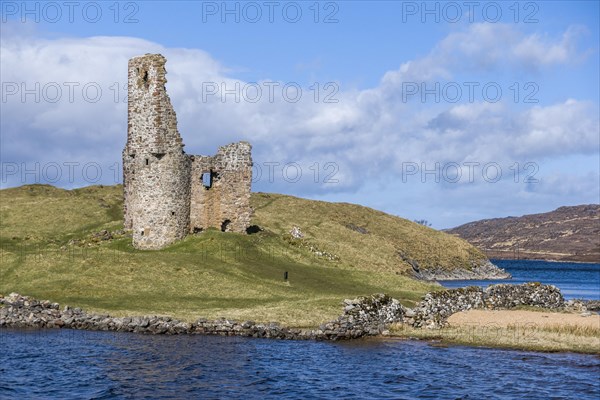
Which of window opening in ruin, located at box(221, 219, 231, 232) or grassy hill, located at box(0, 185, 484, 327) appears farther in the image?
window opening in ruin, located at box(221, 219, 231, 232)

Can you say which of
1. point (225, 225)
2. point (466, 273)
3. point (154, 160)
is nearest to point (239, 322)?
point (154, 160)

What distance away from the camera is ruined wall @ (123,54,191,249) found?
60.5 meters

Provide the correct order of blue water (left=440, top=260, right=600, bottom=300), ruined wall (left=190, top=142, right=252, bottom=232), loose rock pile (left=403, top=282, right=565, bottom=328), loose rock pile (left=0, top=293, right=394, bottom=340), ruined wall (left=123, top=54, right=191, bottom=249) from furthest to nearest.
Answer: blue water (left=440, top=260, right=600, bottom=300)
ruined wall (left=190, top=142, right=252, bottom=232)
ruined wall (left=123, top=54, right=191, bottom=249)
loose rock pile (left=403, top=282, right=565, bottom=328)
loose rock pile (left=0, top=293, right=394, bottom=340)

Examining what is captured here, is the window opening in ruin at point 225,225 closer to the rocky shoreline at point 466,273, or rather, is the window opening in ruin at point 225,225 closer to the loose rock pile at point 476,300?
the loose rock pile at point 476,300

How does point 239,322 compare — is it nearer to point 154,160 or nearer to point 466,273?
point 154,160

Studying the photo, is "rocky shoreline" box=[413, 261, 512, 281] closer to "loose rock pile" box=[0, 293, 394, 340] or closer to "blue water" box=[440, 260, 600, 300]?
"blue water" box=[440, 260, 600, 300]

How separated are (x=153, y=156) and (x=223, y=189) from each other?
25.7 ft

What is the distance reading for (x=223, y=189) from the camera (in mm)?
66062

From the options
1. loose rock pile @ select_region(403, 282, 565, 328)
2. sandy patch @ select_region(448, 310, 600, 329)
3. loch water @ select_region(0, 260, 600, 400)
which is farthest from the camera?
loose rock pile @ select_region(403, 282, 565, 328)

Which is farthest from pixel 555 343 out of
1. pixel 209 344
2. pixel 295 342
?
pixel 209 344

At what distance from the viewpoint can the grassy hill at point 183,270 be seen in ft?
147

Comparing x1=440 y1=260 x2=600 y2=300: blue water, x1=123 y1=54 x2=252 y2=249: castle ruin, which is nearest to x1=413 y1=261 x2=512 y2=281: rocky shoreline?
x1=440 y1=260 x2=600 y2=300: blue water

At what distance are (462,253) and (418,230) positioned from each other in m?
10.1

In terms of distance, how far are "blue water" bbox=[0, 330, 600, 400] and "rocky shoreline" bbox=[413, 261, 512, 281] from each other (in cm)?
7848
